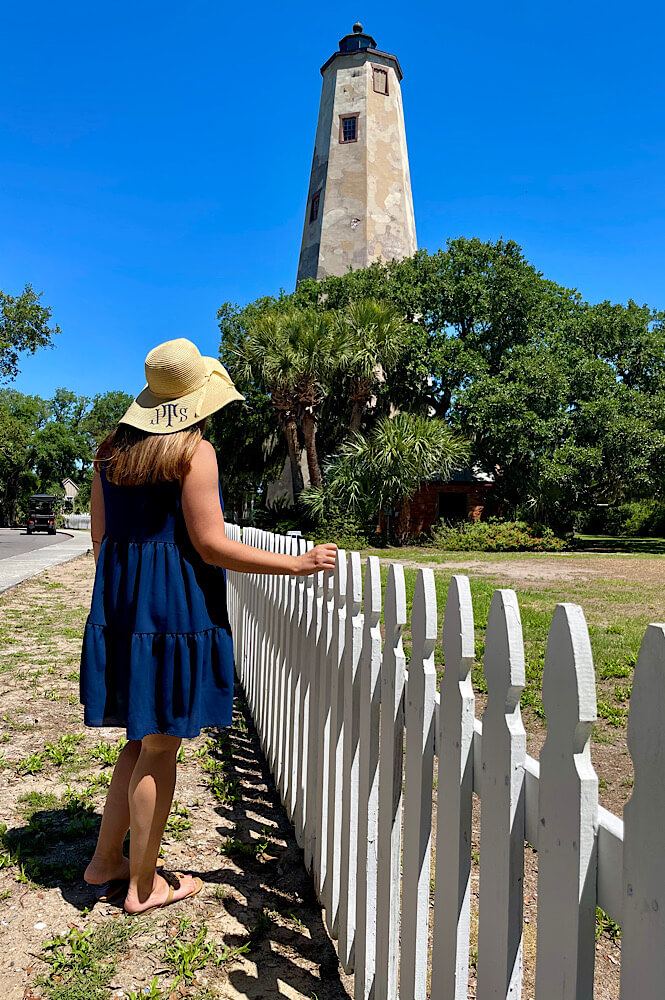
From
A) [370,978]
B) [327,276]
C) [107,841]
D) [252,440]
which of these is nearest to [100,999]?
[107,841]

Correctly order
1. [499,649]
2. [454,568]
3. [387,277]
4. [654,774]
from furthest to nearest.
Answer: [387,277] < [454,568] < [499,649] < [654,774]

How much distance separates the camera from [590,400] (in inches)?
909

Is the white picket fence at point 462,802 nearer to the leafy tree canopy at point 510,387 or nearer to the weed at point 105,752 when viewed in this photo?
the weed at point 105,752

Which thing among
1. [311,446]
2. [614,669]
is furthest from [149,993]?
[311,446]

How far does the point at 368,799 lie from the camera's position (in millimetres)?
2006

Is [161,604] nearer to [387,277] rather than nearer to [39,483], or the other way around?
[387,277]

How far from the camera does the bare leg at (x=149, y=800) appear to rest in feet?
7.74

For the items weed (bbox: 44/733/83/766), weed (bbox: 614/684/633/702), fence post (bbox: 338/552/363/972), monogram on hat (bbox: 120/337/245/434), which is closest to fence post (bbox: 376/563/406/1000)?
fence post (bbox: 338/552/363/972)

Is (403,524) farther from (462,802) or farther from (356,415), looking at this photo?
(462,802)

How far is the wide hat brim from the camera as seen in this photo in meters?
2.32

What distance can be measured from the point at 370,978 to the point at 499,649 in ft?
4.18

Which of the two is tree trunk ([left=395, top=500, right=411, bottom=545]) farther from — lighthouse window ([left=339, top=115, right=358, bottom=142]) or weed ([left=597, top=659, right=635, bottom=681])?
lighthouse window ([left=339, top=115, right=358, bottom=142])

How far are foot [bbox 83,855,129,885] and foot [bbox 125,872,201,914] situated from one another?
0.16 m

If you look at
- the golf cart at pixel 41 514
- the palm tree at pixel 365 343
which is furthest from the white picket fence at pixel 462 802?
the golf cart at pixel 41 514
